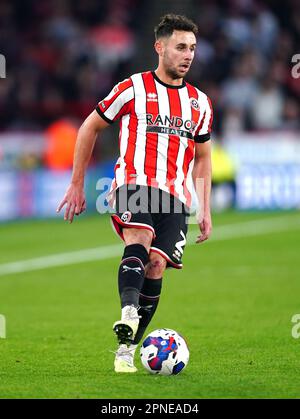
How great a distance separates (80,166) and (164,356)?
1336 mm

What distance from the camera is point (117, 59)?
24.5 metres

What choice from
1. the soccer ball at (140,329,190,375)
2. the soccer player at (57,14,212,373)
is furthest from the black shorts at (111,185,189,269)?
the soccer ball at (140,329,190,375)

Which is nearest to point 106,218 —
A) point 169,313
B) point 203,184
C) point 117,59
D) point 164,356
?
point 117,59

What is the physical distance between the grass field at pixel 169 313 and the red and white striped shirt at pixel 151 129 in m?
1.26

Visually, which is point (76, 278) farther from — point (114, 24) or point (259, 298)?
point (114, 24)

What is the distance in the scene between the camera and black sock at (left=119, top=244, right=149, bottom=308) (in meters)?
6.86

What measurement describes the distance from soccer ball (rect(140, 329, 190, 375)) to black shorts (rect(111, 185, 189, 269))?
1.74ft

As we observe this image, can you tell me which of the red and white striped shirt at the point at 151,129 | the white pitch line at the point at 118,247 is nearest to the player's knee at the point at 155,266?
the red and white striped shirt at the point at 151,129

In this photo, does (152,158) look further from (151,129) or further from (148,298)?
(148,298)

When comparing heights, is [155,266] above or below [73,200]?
below

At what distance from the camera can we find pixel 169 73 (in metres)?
7.39

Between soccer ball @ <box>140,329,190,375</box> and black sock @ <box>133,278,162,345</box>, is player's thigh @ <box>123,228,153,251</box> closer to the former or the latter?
black sock @ <box>133,278,162,345</box>

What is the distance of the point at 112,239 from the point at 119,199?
1008cm

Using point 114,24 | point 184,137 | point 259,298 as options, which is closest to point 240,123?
point 114,24
